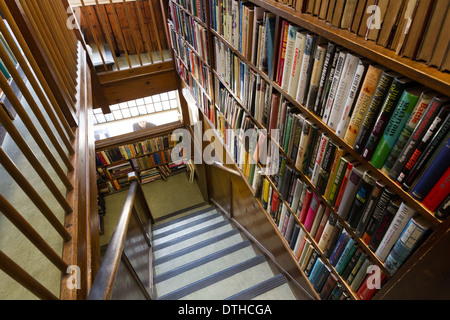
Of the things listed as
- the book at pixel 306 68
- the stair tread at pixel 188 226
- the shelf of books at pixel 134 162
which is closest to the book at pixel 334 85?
the book at pixel 306 68

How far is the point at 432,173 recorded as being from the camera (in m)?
0.71

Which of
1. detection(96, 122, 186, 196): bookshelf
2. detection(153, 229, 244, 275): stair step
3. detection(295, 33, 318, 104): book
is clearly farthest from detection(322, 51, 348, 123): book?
detection(96, 122, 186, 196): bookshelf

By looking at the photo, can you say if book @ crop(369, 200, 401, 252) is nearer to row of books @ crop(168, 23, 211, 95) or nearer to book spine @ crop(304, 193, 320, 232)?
book spine @ crop(304, 193, 320, 232)

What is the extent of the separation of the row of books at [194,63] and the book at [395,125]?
5.88 feet

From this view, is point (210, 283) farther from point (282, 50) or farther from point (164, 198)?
point (164, 198)

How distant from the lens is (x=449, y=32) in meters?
0.58

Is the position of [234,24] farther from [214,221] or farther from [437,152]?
[214,221]

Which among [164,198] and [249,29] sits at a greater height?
[249,29]

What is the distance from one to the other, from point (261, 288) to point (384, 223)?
Result: 61.4 inches

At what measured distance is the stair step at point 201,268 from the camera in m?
2.52

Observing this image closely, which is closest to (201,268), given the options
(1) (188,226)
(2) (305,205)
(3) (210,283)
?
(3) (210,283)

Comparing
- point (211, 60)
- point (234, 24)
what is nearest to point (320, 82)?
point (234, 24)

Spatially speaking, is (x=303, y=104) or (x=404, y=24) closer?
(x=404, y=24)

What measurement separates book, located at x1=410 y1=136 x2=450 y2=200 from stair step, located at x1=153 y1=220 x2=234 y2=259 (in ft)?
9.01
